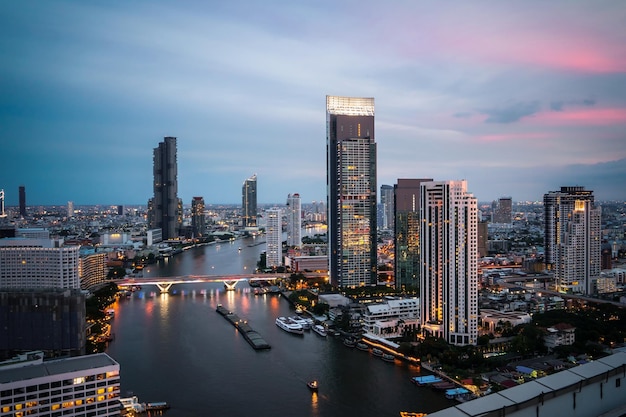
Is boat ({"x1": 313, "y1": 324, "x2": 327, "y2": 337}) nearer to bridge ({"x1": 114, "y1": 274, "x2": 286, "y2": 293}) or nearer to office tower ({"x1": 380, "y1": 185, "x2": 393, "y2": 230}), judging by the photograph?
bridge ({"x1": 114, "y1": 274, "x2": 286, "y2": 293})

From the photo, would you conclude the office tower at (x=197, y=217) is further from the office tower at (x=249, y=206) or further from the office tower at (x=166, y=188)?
the office tower at (x=249, y=206)

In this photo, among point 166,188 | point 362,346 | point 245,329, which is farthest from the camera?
point 166,188

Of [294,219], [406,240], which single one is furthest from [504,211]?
[406,240]

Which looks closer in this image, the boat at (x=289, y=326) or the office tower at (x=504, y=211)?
the boat at (x=289, y=326)

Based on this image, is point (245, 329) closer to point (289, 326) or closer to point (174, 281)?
point (289, 326)

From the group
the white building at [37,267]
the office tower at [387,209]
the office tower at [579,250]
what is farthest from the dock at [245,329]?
the office tower at [387,209]

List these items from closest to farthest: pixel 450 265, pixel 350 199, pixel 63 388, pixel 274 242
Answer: pixel 63 388
pixel 450 265
pixel 350 199
pixel 274 242

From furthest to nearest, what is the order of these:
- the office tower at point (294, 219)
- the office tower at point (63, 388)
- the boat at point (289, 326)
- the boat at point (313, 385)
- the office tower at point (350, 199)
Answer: the office tower at point (294, 219) → the office tower at point (350, 199) → the boat at point (289, 326) → the boat at point (313, 385) → the office tower at point (63, 388)

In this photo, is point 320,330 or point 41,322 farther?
point 320,330
